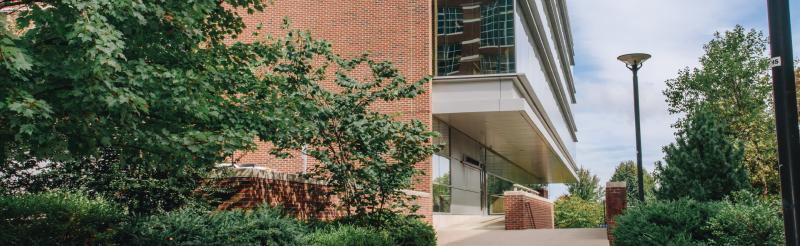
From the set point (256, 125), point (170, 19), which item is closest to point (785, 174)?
point (256, 125)

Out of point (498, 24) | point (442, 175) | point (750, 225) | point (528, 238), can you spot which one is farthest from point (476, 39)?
point (750, 225)

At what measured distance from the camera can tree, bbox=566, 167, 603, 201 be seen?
76287 millimetres

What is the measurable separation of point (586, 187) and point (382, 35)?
5982 cm

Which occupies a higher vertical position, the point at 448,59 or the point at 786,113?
the point at 448,59

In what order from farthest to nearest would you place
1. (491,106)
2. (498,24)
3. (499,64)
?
(498,24), (499,64), (491,106)

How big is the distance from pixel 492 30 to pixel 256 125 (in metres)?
16.8

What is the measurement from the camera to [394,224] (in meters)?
14.7

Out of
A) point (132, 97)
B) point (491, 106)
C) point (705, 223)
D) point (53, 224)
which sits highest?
point (491, 106)

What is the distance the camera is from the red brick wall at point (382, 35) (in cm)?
A: 2383

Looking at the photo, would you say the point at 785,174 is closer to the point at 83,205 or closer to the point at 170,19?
the point at 170,19

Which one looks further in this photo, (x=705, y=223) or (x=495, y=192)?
(x=495, y=192)

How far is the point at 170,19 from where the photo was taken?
889cm

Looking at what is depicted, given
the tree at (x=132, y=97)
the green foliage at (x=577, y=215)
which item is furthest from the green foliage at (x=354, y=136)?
the green foliage at (x=577, y=215)

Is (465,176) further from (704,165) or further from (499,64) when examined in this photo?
(704,165)
